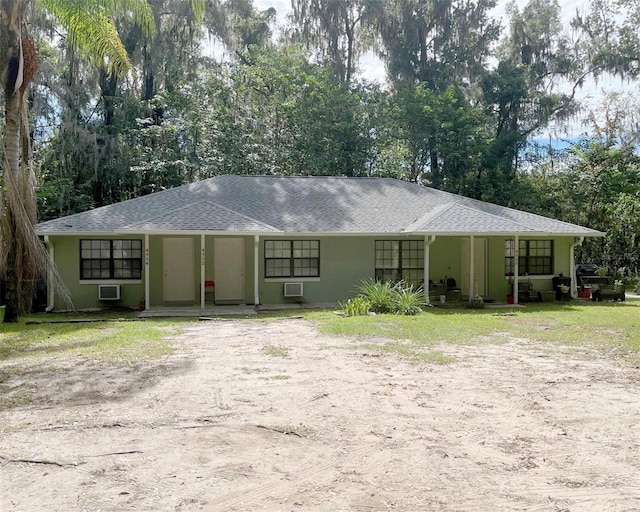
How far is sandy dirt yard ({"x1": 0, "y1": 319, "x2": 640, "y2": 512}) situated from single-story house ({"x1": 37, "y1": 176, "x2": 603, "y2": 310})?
734 cm

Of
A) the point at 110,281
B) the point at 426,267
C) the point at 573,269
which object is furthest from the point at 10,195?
the point at 573,269

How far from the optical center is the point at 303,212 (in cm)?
1711

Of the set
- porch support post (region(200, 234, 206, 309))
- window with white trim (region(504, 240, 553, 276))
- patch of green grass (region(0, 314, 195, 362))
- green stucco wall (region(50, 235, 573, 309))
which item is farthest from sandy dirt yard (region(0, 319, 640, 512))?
window with white trim (region(504, 240, 553, 276))

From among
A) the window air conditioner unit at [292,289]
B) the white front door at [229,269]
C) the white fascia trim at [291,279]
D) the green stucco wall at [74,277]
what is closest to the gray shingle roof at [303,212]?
the green stucco wall at [74,277]

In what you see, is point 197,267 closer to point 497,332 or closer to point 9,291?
point 9,291

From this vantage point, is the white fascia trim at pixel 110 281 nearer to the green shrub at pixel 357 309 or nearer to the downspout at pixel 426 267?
the green shrub at pixel 357 309

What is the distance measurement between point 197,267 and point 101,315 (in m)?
2.94

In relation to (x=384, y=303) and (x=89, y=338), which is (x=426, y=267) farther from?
(x=89, y=338)

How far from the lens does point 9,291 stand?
1227 cm

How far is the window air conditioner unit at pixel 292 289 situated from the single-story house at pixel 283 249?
3cm

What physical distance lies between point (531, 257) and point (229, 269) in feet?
31.0

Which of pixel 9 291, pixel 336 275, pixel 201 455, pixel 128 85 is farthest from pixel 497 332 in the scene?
pixel 128 85

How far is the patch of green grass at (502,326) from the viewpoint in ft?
33.3

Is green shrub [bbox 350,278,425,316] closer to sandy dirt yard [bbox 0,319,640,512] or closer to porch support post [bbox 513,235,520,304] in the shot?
porch support post [bbox 513,235,520,304]
